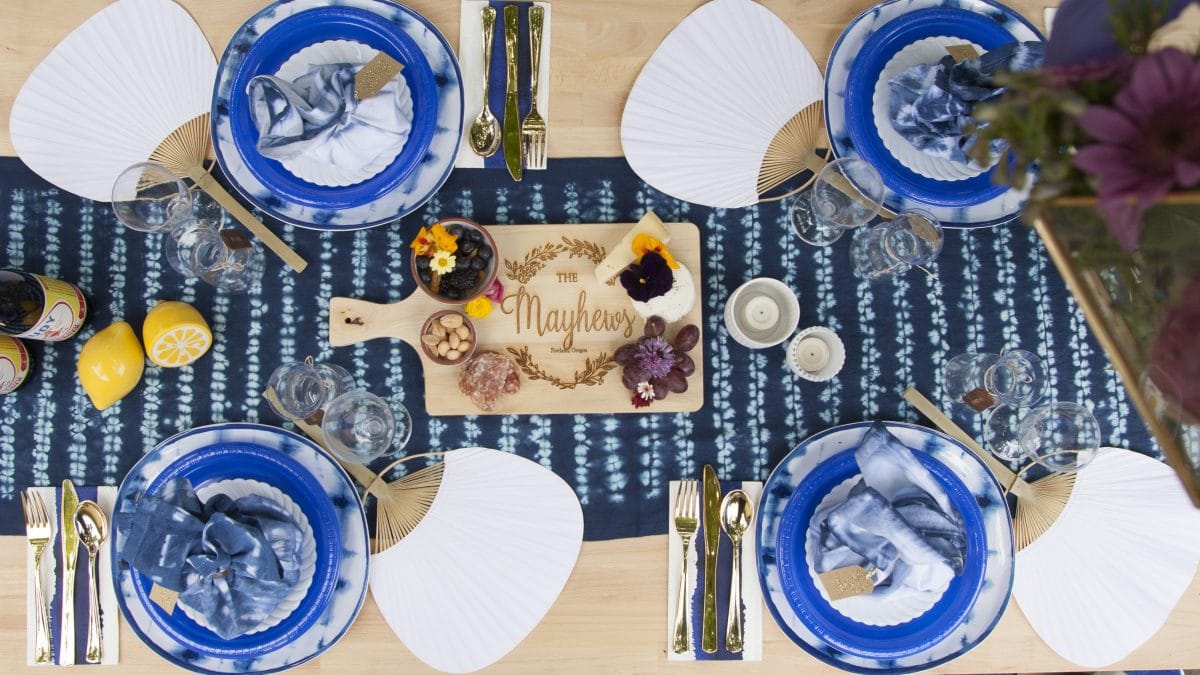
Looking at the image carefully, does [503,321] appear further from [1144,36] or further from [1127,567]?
[1127,567]

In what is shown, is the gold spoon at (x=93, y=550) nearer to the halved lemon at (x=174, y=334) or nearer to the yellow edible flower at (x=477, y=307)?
the halved lemon at (x=174, y=334)

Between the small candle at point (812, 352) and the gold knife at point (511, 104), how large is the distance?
0.55 m

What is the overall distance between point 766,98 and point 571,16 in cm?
35

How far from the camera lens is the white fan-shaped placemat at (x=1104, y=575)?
1188 millimetres

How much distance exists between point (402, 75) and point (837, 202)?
2.39 ft

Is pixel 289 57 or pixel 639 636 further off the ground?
pixel 289 57

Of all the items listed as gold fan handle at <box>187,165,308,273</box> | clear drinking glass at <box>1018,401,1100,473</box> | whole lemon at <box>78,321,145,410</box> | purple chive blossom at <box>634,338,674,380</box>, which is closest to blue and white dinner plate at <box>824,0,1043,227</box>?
clear drinking glass at <box>1018,401,1100,473</box>

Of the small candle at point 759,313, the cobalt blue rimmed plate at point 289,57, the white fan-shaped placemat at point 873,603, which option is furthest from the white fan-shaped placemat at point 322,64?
the white fan-shaped placemat at point 873,603

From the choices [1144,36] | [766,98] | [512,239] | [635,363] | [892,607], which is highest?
[766,98]

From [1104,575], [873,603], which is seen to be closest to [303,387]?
[873,603]

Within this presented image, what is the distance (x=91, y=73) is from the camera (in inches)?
47.7

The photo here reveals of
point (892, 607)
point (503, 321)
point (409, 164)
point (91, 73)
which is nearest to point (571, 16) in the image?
point (409, 164)

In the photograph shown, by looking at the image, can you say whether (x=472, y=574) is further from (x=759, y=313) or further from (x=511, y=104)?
(x=511, y=104)

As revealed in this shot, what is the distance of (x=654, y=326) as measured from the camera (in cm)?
117
